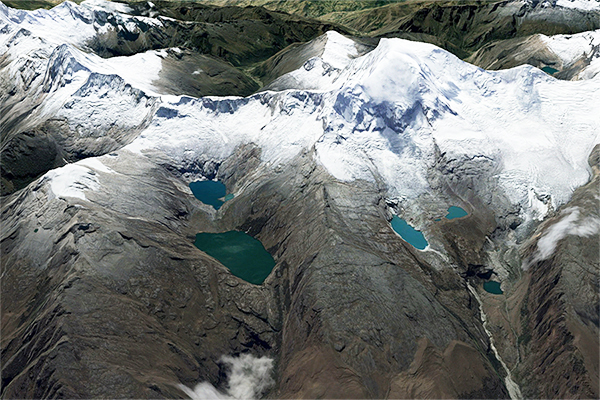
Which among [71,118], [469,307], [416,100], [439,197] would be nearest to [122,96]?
[71,118]

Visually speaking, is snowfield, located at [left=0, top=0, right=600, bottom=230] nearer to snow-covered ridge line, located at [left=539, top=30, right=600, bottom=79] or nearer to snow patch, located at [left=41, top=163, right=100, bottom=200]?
snow patch, located at [left=41, top=163, right=100, bottom=200]

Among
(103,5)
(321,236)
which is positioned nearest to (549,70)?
(321,236)

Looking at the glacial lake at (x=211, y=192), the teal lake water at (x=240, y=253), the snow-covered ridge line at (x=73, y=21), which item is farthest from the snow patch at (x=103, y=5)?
the teal lake water at (x=240, y=253)

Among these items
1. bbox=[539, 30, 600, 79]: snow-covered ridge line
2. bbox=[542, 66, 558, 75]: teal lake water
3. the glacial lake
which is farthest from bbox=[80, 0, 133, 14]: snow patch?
bbox=[539, 30, 600, 79]: snow-covered ridge line

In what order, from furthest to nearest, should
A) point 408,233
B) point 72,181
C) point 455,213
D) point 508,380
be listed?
point 455,213
point 408,233
point 72,181
point 508,380

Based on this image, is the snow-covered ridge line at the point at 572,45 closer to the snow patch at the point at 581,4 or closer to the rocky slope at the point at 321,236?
the snow patch at the point at 581,4

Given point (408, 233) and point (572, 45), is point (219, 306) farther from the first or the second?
point (572, 45)
